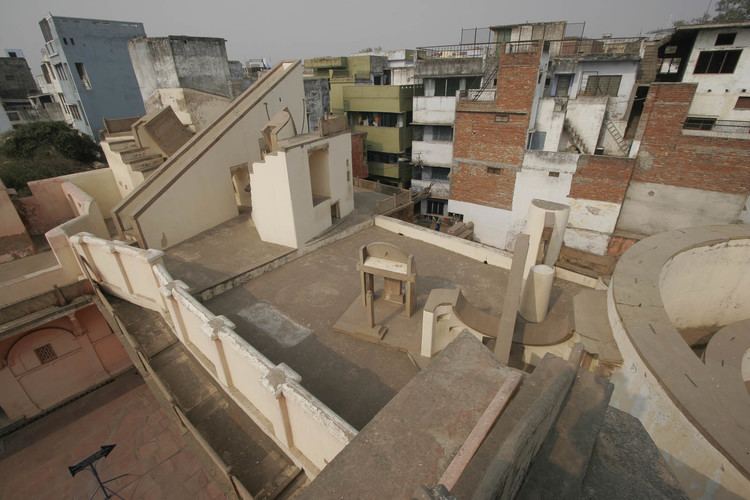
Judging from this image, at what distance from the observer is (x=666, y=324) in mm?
5113

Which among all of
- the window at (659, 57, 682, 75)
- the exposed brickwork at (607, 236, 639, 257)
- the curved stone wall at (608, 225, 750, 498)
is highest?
the window at (659, 57, 682, 75)

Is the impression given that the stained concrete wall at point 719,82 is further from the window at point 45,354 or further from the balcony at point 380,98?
the window at point 45,354

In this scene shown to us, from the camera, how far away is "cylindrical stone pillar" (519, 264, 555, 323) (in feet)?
26.5

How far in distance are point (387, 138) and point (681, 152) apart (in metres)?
20.0

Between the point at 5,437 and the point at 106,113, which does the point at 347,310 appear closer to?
the point at 5,437

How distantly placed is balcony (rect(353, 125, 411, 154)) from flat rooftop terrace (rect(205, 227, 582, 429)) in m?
17.6

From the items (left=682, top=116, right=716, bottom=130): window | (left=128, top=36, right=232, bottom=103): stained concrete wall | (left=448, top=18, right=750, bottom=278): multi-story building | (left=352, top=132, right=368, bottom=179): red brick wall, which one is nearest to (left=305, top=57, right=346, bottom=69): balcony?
(left=352, top=132, right=368, bottom=179): red brick wall

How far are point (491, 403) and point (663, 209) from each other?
60.2 ft

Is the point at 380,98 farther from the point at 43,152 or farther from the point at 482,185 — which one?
the point at 43,152

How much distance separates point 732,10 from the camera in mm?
37094

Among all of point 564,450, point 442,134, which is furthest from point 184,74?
point 564,450

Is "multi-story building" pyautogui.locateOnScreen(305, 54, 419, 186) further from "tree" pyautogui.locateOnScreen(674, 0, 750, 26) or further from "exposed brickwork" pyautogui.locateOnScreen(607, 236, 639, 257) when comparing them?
"tree" pyautogui.locateOnScreen(674, 0, 750, 26)

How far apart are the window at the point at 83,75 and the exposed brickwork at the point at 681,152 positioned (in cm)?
3902

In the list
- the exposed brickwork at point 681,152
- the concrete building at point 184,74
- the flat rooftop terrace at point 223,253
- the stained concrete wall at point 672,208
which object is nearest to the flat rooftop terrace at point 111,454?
the flat rooftop terrace at point 223,253
